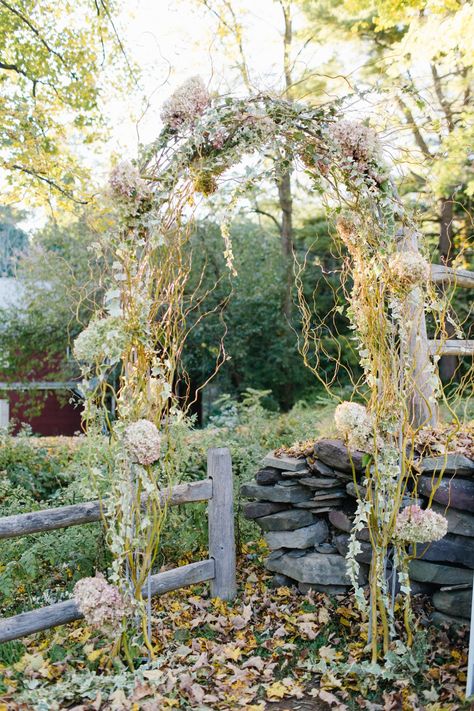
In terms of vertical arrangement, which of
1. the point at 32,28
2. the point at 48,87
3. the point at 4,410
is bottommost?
the point at 4,410

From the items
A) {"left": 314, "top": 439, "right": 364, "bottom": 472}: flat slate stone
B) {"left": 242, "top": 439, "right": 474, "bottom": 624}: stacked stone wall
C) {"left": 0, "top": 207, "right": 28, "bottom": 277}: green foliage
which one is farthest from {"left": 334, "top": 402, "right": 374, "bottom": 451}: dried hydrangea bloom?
{"left": 0, "top": 207, "right": 28, "bottom": 277}: green foliage

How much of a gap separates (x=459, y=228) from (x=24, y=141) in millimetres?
8798

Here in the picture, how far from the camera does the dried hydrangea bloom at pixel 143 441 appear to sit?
3352 millimetres

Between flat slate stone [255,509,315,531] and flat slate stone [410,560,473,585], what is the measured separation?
0.81 meters

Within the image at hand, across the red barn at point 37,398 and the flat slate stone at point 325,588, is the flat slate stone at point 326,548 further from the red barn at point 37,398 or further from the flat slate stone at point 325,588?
the red barn at point 37,398

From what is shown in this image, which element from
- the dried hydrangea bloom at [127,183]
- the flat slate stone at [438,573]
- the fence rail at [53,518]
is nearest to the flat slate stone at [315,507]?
the flat slate stone at [438,573]

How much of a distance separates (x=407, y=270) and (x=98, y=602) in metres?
2.37

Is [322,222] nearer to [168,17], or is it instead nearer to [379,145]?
[168,17]

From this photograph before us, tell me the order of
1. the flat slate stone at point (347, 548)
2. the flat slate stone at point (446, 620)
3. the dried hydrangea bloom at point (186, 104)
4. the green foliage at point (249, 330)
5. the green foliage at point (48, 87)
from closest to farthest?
the dried hydrangea bloom at point (186, 104)
the flat slate stone at point (446, 620)
the flat slate stone at point (347, 548)
the green foliage at point (48, 87)
the green foliage at point (249, 330)

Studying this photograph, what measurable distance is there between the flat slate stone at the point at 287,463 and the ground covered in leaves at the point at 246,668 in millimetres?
896

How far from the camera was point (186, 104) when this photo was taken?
11.5ft

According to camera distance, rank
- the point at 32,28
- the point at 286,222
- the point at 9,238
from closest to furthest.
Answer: the point at 32,28 → the point at 286,222 → the point at 9,238

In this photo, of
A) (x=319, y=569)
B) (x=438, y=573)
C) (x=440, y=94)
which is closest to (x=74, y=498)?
(x=319, y=569)

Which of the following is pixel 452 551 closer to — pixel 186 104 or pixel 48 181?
pixel 186 104
